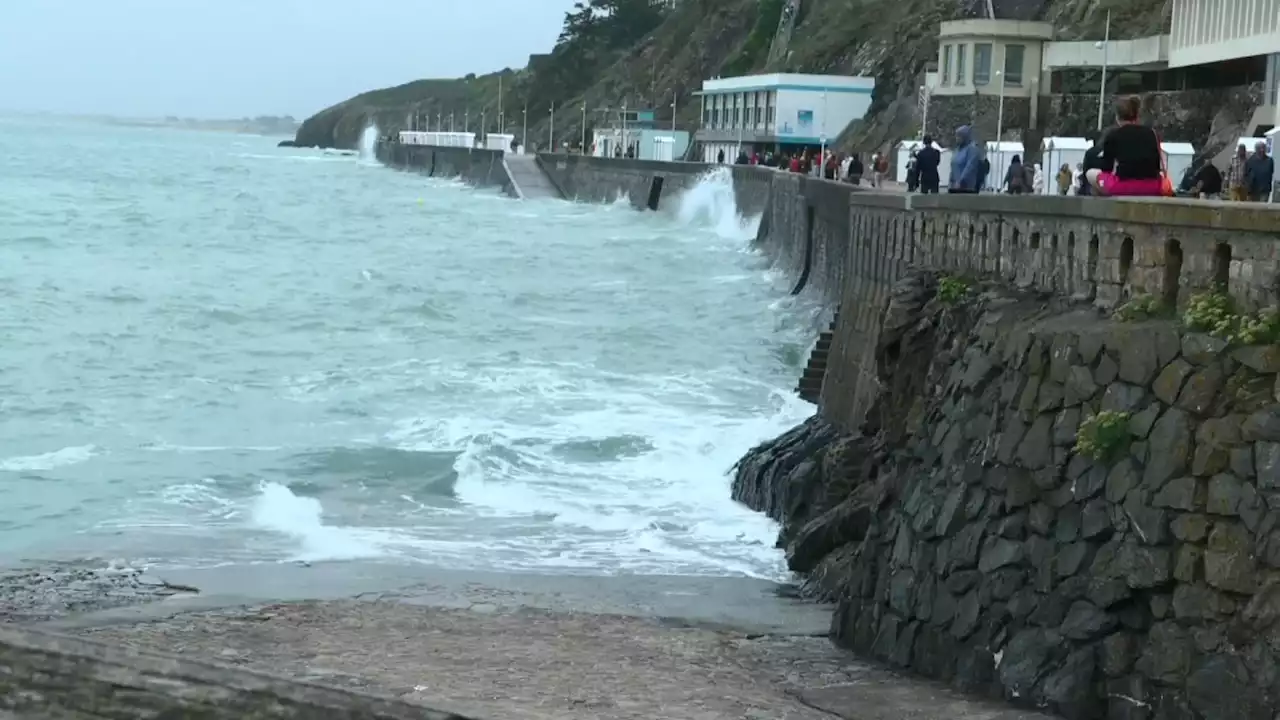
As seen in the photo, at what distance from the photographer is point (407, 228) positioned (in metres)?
67.2

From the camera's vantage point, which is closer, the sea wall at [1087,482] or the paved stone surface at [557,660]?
the sea wall at [1087,482]

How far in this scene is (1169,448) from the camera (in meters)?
9.42

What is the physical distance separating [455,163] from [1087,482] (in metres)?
113

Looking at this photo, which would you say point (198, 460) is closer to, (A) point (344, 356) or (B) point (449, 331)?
(A) point (344, 356)

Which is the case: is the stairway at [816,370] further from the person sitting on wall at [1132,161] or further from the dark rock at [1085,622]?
the dark rock at [1085,622]

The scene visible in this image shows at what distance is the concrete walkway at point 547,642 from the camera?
1037cm

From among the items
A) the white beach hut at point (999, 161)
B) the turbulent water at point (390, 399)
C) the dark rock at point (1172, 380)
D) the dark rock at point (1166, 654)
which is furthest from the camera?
the white beach hut at point (999, 161)

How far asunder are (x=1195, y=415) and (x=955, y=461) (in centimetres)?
261

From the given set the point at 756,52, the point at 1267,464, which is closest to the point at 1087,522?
the point at 1267,464

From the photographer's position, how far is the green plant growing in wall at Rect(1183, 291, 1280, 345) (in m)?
9.30

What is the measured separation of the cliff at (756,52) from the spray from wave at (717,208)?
18.9ft

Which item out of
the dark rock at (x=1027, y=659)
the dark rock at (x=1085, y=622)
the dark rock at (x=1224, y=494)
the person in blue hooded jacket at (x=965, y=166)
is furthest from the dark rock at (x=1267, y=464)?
the person in blue hooded jacket at (x=965, y=166)

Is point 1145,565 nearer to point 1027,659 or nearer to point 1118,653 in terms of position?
point 1118,653

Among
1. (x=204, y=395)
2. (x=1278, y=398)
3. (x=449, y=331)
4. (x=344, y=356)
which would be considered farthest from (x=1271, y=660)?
(x=449, y=331)
